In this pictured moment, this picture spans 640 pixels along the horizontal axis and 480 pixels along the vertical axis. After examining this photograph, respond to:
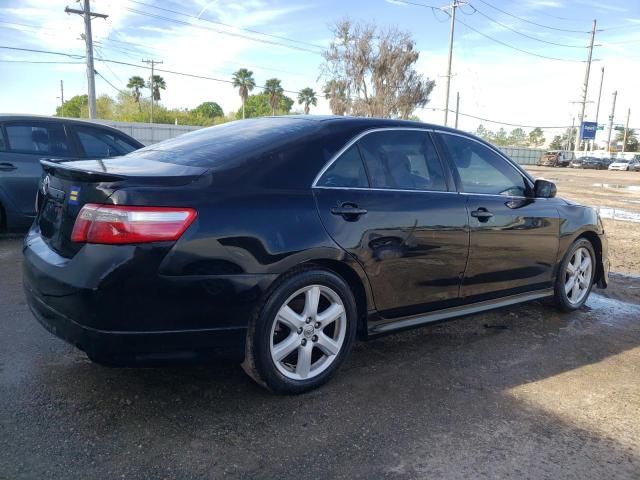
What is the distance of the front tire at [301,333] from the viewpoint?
2.87 metres

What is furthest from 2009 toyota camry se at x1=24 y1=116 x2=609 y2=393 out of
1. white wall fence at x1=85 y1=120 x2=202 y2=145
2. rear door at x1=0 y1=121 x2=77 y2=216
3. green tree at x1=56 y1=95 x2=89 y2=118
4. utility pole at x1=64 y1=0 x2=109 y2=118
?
green tree at x1=56 y1=95 x2=89 y2=118

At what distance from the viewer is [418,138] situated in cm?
376

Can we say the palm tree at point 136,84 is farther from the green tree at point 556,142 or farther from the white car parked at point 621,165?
the green tree at point 556,142

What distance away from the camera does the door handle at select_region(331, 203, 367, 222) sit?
10.1 feet

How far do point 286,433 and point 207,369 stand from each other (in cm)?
88

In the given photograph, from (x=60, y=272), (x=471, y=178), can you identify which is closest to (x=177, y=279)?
(x=60, y=272)

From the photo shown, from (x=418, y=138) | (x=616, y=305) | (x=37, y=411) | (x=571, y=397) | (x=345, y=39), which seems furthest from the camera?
(x=345, y=39)

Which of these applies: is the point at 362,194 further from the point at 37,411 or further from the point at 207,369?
the point at 37,411

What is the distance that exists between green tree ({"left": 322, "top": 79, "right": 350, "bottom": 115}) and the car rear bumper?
37.3 metres

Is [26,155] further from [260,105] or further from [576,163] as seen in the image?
[260,105]

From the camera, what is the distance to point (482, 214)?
387cm

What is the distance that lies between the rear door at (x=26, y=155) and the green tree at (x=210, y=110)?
297 ft

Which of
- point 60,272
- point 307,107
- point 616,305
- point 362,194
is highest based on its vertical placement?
point 307,107

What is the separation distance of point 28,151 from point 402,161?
16.8 ft
